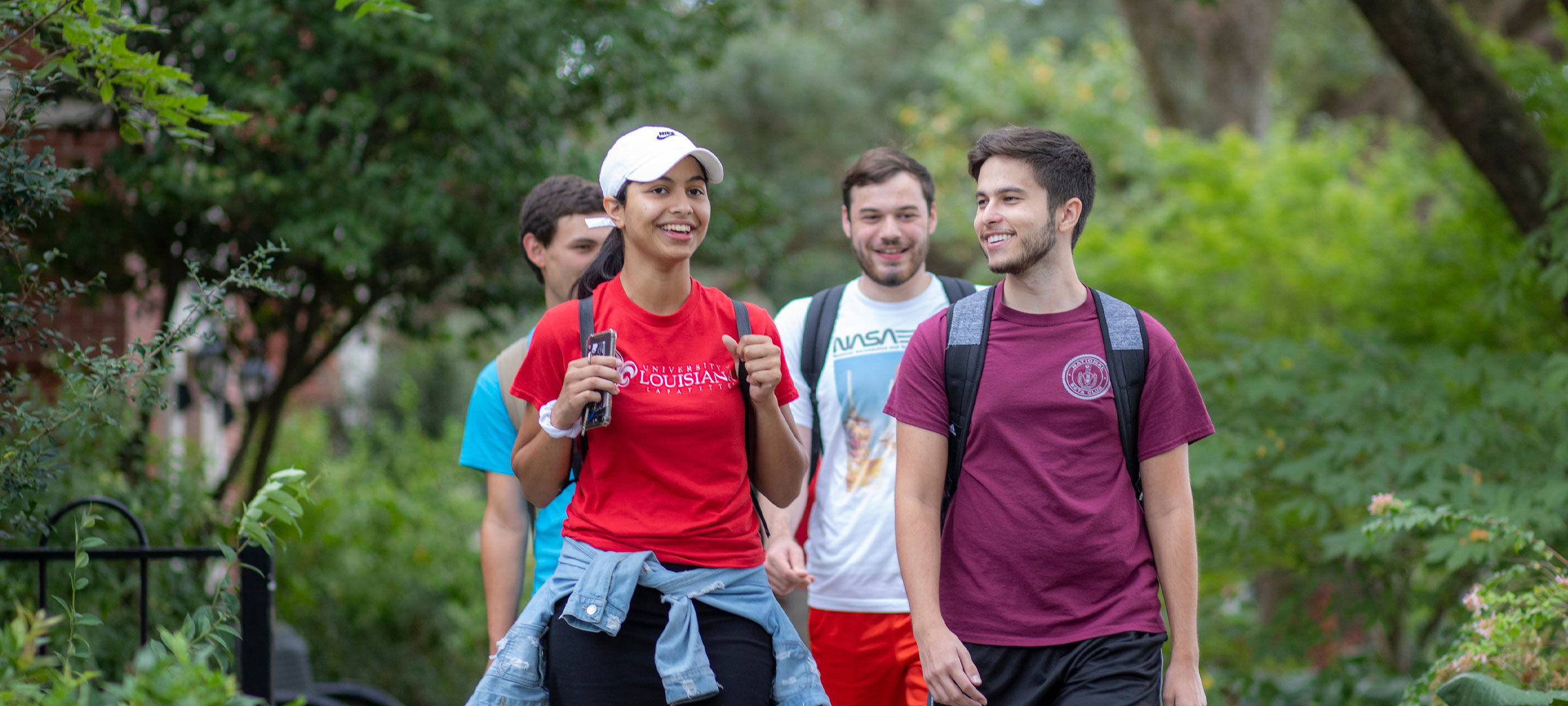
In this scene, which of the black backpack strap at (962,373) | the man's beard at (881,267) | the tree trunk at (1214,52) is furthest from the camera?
the tree trunk at (1214,52)

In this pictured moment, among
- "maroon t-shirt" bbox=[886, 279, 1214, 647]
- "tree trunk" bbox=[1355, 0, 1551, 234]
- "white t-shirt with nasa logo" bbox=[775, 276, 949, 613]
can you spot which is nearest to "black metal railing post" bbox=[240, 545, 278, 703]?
"white t-shirt with nasa logo" bbox=[775, 276, 949, 613]

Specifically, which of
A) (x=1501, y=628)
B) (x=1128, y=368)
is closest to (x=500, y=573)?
(x=1128, y=368)

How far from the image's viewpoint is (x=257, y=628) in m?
3.61

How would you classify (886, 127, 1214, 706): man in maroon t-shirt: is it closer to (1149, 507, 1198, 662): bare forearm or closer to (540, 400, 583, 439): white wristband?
(1149, 507, 1198, 662): bare forearm

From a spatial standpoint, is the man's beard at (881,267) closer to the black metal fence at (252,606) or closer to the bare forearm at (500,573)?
the bare forearm at (500,573)

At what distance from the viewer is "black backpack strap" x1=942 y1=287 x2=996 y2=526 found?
2736 millimetres

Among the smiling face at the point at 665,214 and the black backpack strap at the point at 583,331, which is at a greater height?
the smiling face at the point at 665,214

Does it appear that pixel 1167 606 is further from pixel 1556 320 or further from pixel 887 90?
pixel 887 90

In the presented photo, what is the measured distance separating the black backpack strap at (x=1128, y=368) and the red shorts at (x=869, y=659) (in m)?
1.04

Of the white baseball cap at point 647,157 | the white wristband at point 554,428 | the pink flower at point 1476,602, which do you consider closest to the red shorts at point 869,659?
the white wristband at point 554,428

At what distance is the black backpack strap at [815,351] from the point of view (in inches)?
143

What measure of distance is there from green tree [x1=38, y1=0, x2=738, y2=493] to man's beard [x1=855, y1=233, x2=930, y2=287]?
9.32 ft

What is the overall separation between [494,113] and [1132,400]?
4.57 m

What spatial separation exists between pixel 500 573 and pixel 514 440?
1.20 ft
